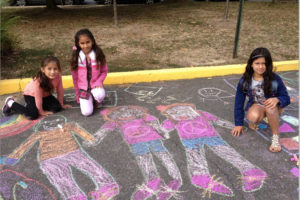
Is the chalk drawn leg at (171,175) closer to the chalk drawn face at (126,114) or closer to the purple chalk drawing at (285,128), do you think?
the chalk drawn face at (126,114)

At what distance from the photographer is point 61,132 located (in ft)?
9.25

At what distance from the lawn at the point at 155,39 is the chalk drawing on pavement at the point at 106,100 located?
791 millimetres

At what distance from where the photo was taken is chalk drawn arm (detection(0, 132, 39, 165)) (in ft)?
7.81

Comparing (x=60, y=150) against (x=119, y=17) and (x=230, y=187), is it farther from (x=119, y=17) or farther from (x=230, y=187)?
(x=119, y=17)

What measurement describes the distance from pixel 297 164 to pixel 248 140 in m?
0.51

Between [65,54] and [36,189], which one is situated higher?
[65,54]

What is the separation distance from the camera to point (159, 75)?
4289 mm

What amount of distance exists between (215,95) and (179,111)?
31.6 inches

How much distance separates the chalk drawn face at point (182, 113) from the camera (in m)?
3.14

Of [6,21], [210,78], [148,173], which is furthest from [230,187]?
[6,21]

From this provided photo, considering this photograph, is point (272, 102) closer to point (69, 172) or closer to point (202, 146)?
point (202, 146)

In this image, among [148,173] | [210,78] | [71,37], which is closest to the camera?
[148,173]

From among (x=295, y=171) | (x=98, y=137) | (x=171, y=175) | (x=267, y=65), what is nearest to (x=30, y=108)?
(x=98, y=137)

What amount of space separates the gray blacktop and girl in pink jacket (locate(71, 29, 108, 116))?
0.19m
